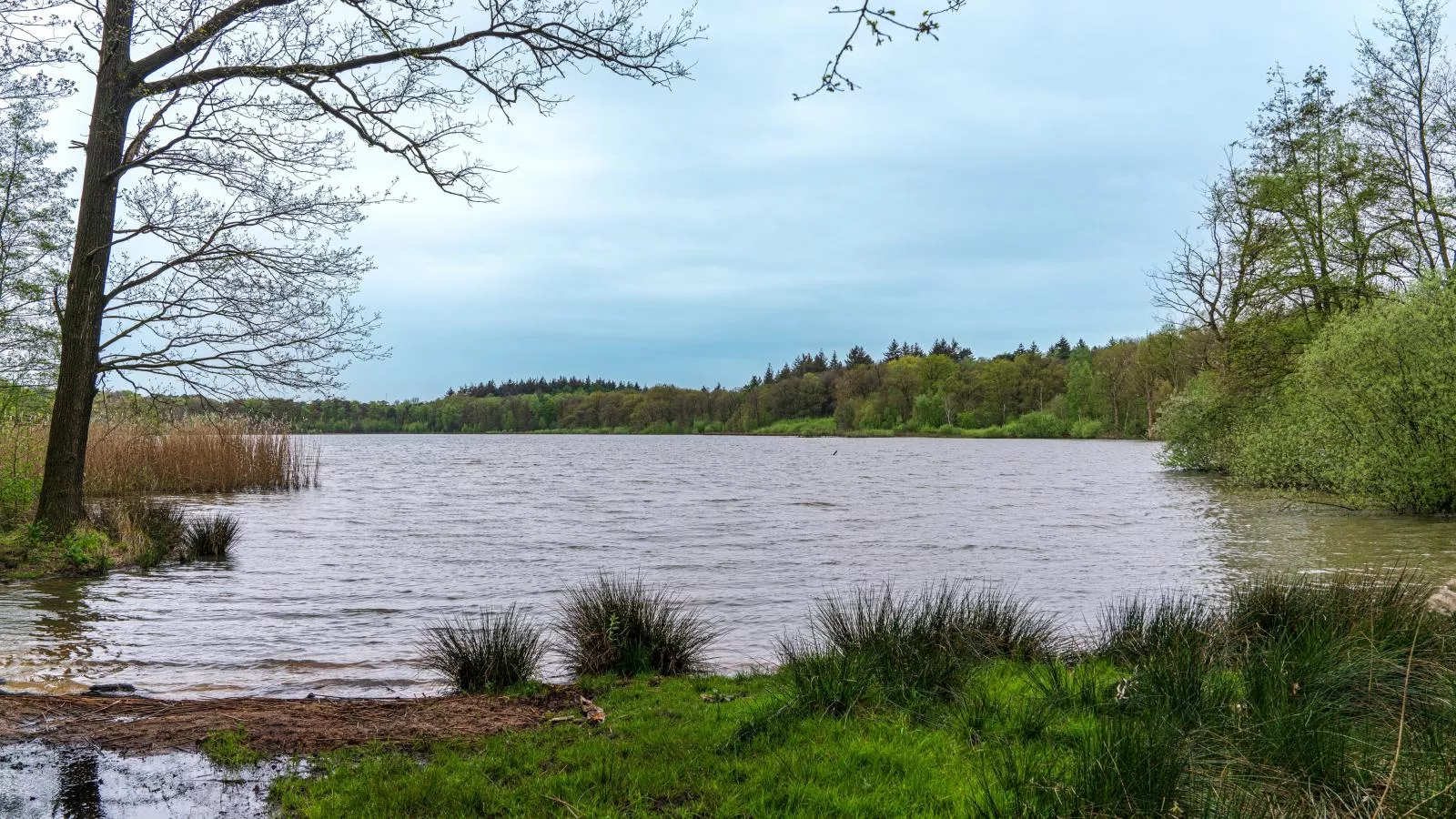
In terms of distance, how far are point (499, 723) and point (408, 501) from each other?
1006 inches

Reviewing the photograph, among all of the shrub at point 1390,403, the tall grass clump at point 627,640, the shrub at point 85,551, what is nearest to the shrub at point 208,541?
the shrub at point 85,551

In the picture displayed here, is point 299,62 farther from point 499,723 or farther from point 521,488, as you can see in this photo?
point 521,488

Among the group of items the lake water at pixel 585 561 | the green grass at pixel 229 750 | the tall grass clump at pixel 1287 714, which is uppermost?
the tall grass clump at pixel 1287 714

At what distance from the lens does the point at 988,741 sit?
4.89m

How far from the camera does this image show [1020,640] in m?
7.58

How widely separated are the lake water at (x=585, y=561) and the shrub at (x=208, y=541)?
0.50 meters

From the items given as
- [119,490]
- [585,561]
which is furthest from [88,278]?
[119,490]

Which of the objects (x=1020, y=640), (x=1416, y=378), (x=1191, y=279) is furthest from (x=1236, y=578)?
(x=1191, y=279)

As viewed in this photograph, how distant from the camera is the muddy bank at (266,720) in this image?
5.23 meters

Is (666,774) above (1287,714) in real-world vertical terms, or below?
below

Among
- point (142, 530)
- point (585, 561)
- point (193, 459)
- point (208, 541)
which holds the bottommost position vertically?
point (585, 561)

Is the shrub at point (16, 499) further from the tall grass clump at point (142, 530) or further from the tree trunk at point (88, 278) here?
the tree trunk at point (88, 278)

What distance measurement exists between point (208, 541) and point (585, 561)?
6.72 metres

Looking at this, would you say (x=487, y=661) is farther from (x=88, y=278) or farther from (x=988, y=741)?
(x=88, y=278)
